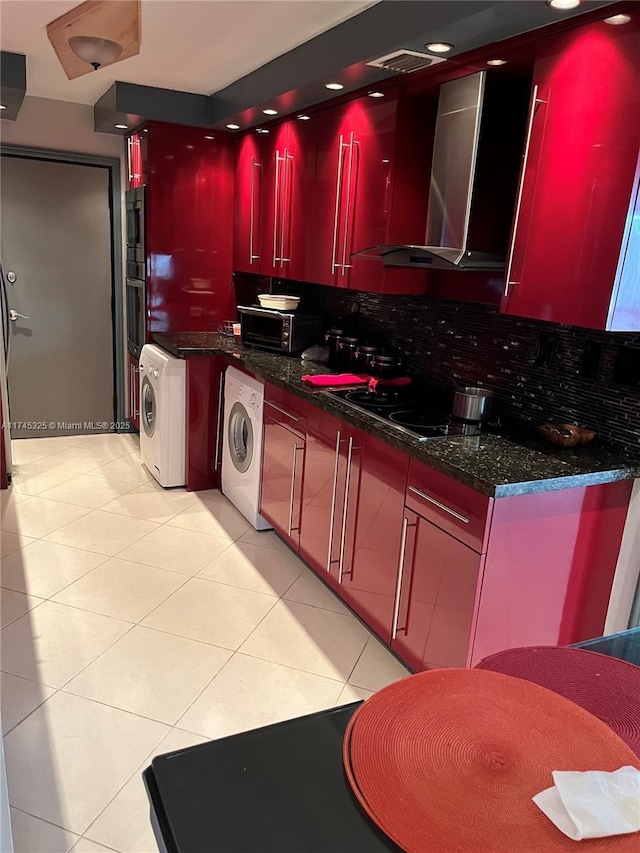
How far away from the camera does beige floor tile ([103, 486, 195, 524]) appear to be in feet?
11.9

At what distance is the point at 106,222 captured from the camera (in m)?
4.77

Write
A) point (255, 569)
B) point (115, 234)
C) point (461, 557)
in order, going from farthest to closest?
point (115, 234), point (255, 569), point (461, 557)

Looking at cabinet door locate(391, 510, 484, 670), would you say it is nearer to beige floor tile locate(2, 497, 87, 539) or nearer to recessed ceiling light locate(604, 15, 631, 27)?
recessed ceiling light locate(604, 15, 631, 27)

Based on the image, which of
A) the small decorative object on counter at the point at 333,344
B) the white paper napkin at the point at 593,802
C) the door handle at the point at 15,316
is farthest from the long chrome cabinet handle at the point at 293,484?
the door handle at the point at 15,316

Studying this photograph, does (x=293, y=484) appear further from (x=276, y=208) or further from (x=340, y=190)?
(x=276, y=208)

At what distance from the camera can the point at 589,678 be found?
38.5 inches

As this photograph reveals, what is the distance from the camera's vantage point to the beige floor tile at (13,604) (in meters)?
2.58

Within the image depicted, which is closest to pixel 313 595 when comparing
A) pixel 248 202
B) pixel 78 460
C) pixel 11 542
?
pixel 11 542

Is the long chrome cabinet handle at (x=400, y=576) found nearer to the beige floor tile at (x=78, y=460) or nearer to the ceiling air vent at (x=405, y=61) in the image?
the ceiling air vent at (x=405, y=61)

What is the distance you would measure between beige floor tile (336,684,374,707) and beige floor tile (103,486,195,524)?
65.0 inches

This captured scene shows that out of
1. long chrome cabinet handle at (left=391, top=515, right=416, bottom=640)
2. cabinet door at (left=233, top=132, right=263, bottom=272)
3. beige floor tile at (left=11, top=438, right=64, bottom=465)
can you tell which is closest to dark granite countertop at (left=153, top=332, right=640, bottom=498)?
long chrome cabinet handle at (left=391, top=515, right=416, bottom=640)

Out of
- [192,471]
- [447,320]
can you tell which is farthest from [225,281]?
[447,320]

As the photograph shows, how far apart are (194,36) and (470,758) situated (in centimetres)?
304

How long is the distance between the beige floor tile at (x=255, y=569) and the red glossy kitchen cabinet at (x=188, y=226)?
182 centimetres
